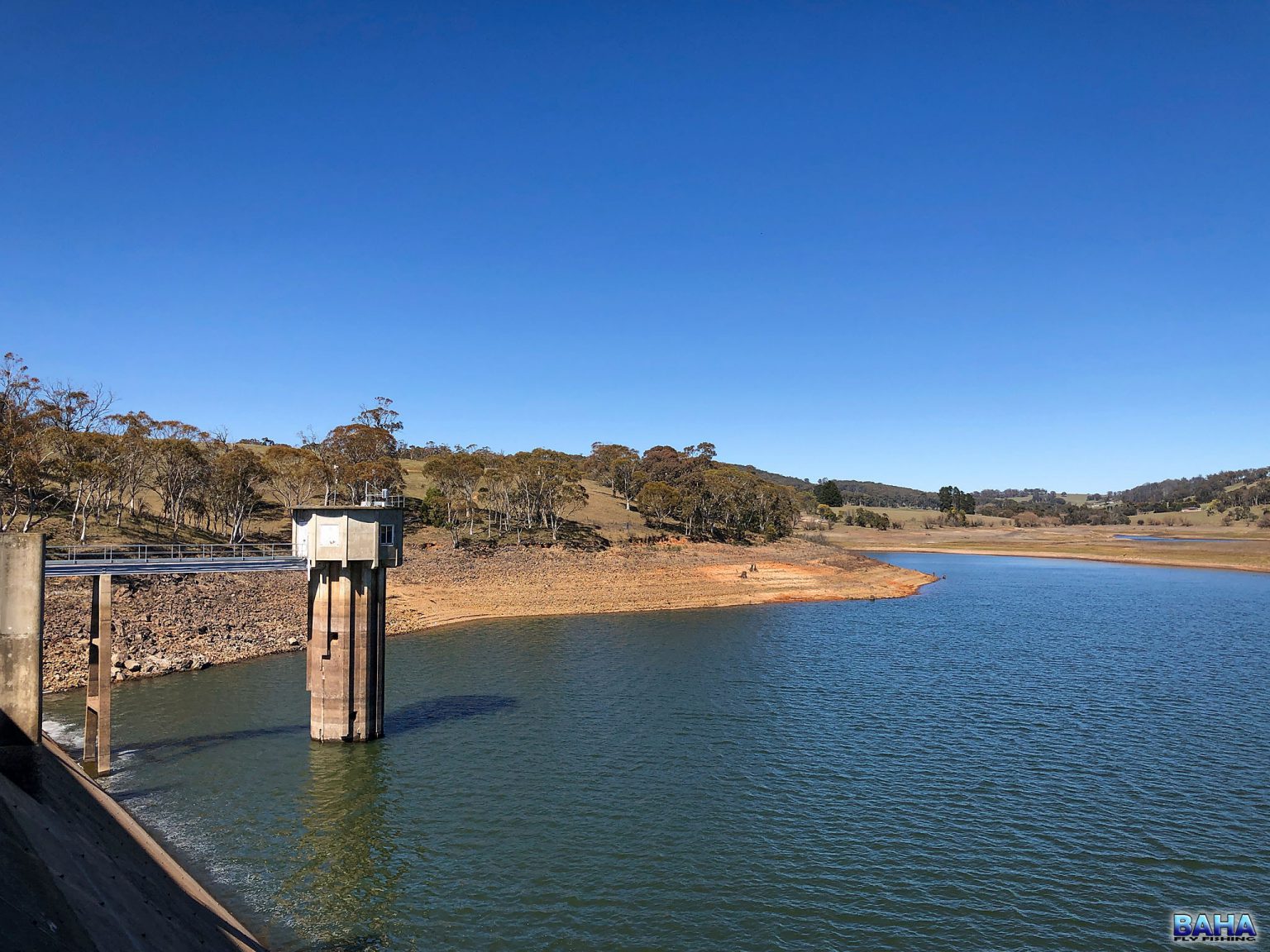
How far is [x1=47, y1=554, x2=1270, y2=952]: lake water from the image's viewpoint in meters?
21.2

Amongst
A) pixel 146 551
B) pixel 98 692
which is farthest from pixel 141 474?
pixel 98 692

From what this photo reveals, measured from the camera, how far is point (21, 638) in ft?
69.2

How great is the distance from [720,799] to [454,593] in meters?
50.7

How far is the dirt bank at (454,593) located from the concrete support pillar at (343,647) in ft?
59.4

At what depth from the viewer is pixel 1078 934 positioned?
2030 centimetres

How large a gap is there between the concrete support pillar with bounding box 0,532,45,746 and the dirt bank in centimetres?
2442

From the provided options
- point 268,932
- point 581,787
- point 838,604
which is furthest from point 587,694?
point 838,604

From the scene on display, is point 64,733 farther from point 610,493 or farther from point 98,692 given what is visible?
point 610,493

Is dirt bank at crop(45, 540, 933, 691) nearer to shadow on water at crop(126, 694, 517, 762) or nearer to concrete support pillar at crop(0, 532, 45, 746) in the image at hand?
shadow on water at crop(126, 694, 517, 762)

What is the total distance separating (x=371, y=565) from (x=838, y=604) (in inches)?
2466

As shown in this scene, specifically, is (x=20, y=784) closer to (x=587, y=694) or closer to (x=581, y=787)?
(x=581, y=787)

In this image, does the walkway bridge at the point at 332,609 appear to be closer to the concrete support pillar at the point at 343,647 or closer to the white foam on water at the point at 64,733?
the concrete support pillar at the point at 343,647

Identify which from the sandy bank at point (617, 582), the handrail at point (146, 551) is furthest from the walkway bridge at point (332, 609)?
the sandy bank at point (617, 582)

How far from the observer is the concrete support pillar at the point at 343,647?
3347 centimetres
